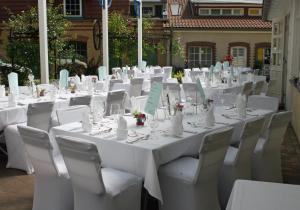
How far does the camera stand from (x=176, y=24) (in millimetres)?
21719

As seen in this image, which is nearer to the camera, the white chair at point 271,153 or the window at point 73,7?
the white chair at point 271,153

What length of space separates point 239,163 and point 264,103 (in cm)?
208

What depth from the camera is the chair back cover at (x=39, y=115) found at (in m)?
5.60

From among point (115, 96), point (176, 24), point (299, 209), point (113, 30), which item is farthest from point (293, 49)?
point (176, 24)

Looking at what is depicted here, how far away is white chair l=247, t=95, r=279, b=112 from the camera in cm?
612

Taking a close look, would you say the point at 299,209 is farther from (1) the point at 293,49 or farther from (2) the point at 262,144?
(1) the point at 293,49

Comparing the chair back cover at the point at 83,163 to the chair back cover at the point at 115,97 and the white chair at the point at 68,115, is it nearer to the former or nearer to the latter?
the white chair at the point at 68,115

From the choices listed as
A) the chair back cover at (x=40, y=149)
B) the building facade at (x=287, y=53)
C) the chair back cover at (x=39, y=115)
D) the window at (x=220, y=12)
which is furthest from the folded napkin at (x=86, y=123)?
the window at (x=220, y=12)

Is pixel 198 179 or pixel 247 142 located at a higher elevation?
pixel 247 142

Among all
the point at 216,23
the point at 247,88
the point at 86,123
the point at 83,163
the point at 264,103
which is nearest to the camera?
the point at 83,163

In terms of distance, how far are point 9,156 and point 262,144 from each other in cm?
323

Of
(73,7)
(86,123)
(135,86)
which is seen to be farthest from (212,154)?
(73,7)

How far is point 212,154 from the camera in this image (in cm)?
388

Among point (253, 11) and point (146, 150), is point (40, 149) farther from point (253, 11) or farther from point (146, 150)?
point (253, 11)
